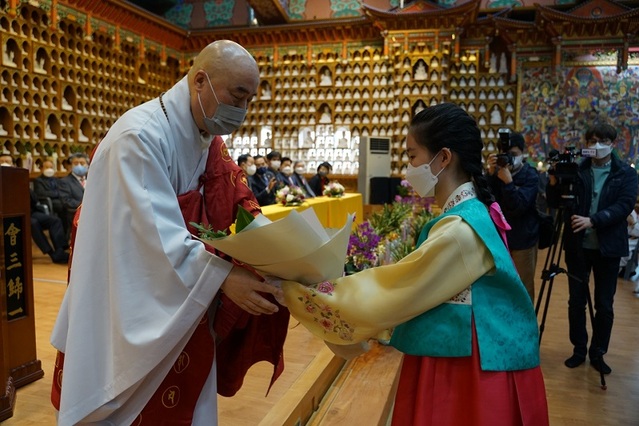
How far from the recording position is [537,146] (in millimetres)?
10609

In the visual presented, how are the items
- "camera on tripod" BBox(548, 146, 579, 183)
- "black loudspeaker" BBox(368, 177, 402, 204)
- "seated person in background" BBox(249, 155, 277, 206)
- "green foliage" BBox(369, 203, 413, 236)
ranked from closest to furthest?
"camera on tripod" BBox(548, 146, 579, 183), "green foliage" BBox(369, 203, 413, 236), "seated person in background" BBox(249, 155, 277, 206), "black loudspeaker" BBox(368, 177, 402, 204)

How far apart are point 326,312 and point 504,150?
2580 millimetres

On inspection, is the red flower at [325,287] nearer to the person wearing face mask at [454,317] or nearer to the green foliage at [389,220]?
the person wearing face mask at [454,317]

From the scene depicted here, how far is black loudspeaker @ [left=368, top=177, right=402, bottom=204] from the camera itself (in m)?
10.1

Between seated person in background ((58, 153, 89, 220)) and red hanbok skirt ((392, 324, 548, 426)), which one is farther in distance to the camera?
seated person in background ((58, 153, 89, 220))

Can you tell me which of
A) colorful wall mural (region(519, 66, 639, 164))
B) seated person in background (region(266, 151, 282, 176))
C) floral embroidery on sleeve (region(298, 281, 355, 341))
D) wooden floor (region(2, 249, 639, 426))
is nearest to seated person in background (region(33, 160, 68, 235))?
wooden floor (region(2, 249, 639, 426))

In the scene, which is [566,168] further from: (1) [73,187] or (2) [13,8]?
(2) [13,8]

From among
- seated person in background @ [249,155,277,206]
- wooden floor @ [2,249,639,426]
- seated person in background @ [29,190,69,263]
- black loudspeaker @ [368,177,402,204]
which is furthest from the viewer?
black loudspeaker @ [368,177,402,204]

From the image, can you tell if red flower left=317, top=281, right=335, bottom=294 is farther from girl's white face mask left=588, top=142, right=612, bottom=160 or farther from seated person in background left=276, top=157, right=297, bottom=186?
seated person in background left=276, top=157, right=297, bottom=186

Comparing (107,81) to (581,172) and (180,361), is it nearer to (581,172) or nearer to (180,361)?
(581,172)

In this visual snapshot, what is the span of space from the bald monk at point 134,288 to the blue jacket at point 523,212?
2646 millimetres

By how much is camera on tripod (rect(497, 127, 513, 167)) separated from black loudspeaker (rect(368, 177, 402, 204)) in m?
6.68

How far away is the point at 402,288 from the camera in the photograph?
1.15 meters

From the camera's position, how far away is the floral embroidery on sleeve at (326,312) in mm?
1172
